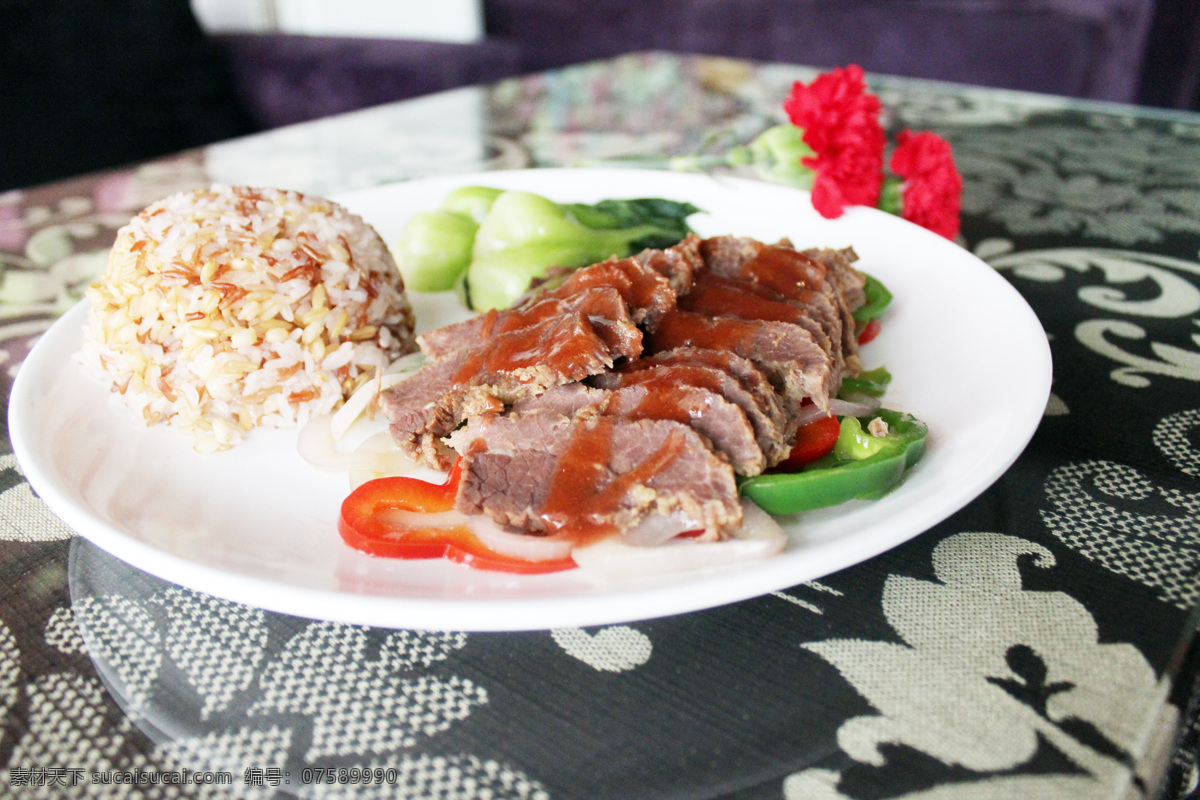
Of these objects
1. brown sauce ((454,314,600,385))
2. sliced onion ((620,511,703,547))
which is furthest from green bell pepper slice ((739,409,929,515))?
brown sauce ((454,314,600,385))

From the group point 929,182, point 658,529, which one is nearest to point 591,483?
point 658,529

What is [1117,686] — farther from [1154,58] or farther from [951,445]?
[1154,58]

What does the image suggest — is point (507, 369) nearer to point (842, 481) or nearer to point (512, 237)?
point (842, 481)

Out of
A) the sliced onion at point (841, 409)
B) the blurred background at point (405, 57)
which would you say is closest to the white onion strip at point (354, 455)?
the sliced onion at point (841, 409)

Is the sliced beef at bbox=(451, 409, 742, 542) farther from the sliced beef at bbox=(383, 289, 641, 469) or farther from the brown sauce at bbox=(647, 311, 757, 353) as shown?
the brown sauce at bbox=(647, 311, 757, 353)

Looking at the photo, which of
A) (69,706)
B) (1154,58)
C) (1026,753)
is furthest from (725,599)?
(1154,58)

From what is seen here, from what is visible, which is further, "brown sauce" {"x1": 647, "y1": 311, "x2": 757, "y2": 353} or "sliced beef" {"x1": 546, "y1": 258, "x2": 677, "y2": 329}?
"sliced beef" {"x1": 546, "y1": 258, "x2": 677, "y2": 329}

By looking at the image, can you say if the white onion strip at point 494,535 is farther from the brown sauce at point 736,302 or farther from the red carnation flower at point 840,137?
the red carnation flower at point 840,137
